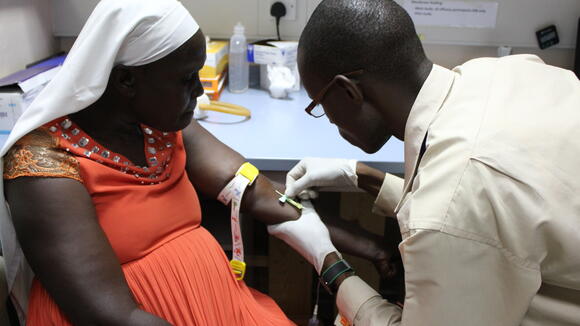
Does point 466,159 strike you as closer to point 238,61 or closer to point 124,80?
point 124,80

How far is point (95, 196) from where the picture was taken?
3.47ft

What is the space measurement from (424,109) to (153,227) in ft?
2.09

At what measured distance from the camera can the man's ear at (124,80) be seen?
1.06 metres

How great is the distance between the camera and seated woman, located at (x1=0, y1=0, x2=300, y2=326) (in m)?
0.97

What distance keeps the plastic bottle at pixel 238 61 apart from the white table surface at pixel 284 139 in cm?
17

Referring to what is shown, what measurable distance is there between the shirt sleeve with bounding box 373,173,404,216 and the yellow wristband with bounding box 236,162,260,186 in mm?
344

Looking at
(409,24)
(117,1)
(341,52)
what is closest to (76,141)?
(117,1)

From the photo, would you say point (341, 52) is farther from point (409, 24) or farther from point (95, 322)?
point (95, 322)

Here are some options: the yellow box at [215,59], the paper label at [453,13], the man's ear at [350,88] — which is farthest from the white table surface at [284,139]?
the paper label at [453,13]

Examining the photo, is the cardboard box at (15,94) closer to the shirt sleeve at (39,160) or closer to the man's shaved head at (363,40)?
the shirt sleeve at (39,160)

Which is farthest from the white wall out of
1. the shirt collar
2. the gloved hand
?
the shirt collar

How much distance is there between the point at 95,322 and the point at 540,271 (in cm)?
81

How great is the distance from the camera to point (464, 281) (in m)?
0.82

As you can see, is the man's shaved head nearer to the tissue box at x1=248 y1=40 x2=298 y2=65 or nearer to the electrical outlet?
the tissue box at x1=248 y1=40 x2=298 y2=65
